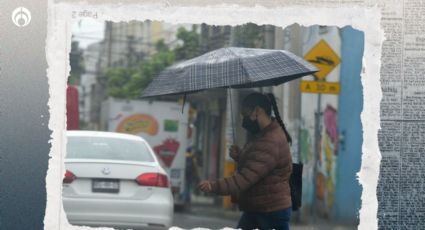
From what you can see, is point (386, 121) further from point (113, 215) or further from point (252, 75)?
point (113, 215)

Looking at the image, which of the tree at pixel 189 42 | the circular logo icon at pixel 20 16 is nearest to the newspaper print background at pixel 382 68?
the circular logo icon at pixel 20 16

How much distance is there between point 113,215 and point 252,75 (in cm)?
371

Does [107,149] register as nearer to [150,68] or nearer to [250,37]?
[250,37]

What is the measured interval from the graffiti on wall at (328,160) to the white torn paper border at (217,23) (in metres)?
10.5

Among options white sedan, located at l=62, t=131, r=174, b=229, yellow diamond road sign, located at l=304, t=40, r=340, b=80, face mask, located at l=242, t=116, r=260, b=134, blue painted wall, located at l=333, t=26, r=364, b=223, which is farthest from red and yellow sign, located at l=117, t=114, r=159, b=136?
face mask, located at l=242, t=116, r=260, b=134

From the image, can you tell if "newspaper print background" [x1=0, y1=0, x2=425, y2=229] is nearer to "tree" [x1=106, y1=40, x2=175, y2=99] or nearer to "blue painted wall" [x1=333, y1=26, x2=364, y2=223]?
"blue painted wall" [x1=333, y1=26, x2=364, y2=223]

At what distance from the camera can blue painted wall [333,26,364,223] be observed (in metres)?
15.8

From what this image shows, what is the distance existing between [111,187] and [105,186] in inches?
2.7

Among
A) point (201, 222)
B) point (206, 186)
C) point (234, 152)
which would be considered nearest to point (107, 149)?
point (234, 152)

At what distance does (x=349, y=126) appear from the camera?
53.7 ft

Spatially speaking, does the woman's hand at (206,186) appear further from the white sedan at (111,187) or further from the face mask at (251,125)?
the white sedan at (111,187)

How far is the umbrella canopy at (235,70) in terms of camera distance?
616cm

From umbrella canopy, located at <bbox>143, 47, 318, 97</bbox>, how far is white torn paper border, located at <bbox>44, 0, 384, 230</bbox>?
256 mm

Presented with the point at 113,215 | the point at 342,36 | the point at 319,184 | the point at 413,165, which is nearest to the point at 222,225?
the point at 319,184
